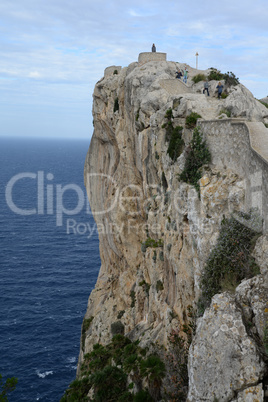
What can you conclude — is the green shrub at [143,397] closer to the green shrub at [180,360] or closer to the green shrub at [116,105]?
the green shrub at [180,360]

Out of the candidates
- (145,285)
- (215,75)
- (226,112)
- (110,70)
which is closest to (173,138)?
(226,112)

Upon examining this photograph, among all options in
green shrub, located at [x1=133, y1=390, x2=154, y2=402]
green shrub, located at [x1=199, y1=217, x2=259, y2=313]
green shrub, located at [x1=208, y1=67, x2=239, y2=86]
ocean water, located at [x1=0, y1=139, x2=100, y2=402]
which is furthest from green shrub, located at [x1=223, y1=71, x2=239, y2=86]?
ocean water, located at [x1=0, y1=139, x2=100, y2=402]

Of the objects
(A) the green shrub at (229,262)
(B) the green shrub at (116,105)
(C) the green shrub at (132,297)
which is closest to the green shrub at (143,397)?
(A) the green shrub at (229,262)

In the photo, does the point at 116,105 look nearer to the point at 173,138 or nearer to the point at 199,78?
the point at 199,78

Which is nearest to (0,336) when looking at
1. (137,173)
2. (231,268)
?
(137,173)

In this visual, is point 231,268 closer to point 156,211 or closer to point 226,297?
point 226,297
